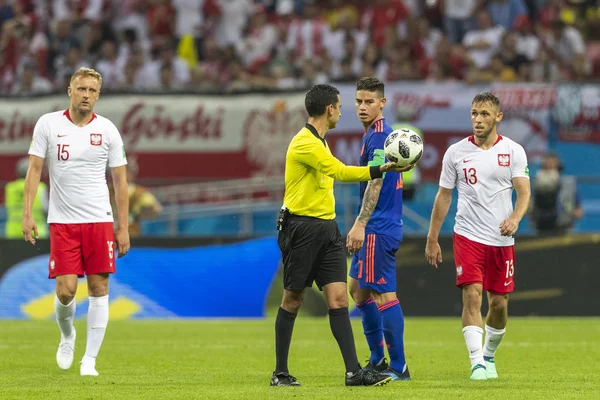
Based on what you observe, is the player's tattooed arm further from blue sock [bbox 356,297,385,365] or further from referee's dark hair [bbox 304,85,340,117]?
blue sock [bbox 356,297,385,365]

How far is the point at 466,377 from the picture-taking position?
9.69 m

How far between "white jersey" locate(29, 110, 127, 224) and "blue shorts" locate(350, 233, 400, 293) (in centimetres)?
217

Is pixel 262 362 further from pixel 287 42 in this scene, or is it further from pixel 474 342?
pixel 287 42

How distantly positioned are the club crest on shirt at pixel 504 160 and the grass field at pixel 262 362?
1.69 meters

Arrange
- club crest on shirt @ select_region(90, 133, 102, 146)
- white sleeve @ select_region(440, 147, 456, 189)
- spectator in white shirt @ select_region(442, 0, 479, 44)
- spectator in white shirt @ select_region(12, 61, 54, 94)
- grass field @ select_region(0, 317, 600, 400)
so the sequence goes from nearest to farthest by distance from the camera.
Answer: grass field @ select_region(0, 317, 600, 400) → white sleeve @ select_region(440, 147, 456, 189) → club crest on shirt @ select_region(90, 133, 102, 146) → spectator in white shirt @ select_region(12, 61, 54, 94) → spectator in white shirt @ select_region(442, 0, 479, 44)

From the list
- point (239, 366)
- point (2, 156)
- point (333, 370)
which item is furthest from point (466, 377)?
point (2, 156)

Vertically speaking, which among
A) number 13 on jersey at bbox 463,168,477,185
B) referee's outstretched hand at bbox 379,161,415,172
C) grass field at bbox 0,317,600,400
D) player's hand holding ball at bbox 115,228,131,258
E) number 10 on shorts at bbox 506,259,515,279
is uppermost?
referee's outstretched hand at bbox 379,161,415,172

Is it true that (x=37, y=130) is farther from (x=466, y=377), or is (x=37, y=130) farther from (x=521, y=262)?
(x=521, y=262)

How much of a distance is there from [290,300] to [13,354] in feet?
13.3

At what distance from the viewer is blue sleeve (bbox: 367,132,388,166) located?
29.8 ft

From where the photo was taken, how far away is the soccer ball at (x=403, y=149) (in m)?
8.55

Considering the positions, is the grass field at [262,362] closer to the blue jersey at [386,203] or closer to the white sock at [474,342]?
the white sock at [474,342]

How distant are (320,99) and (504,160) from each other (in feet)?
5.38

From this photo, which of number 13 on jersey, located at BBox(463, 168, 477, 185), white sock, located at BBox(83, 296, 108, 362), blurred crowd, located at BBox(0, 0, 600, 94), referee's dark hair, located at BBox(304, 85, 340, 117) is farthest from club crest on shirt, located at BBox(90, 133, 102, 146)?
blurred crowd, located at BBox(0, 0, 600, 94)
